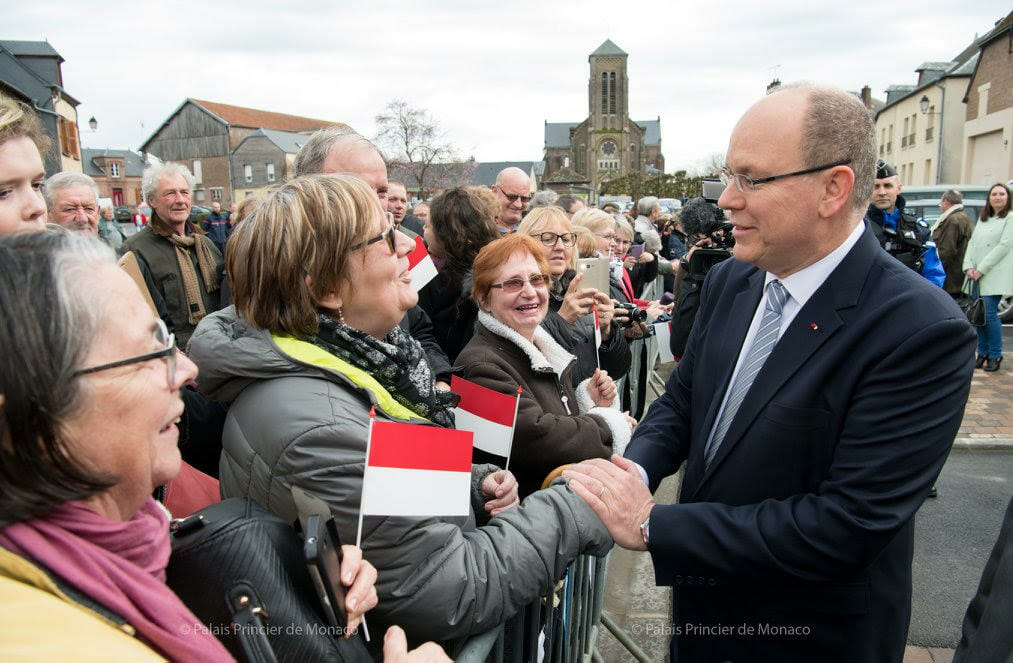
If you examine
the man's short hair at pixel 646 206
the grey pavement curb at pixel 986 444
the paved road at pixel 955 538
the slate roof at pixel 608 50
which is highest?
the slate roof at pixel 608 50

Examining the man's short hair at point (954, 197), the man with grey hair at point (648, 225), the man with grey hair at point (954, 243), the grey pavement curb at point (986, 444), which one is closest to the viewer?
the grey pavement curb at point (986, 444)

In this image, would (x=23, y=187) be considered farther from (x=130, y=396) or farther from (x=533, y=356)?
(x=533, y=356)

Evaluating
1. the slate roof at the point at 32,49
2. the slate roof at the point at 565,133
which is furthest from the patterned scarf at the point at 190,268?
the slate roof at the point at 565,133

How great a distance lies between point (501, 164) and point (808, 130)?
93171 mm

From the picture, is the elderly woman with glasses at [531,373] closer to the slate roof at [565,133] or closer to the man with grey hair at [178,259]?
the man with grey hair at [178,259]

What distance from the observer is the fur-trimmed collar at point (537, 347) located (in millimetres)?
3117

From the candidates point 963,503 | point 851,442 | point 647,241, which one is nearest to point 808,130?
point 851,442

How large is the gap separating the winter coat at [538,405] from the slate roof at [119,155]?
78263mm

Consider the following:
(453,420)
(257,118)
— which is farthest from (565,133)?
(453,420)

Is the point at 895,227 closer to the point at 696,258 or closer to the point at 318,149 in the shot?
the point at 696,258

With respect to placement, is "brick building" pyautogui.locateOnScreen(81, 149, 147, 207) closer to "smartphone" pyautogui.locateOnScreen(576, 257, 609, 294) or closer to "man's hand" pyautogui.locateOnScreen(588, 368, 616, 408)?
"smartphone" pyautogui.locateOnScreen(576, 257, 609, 294)

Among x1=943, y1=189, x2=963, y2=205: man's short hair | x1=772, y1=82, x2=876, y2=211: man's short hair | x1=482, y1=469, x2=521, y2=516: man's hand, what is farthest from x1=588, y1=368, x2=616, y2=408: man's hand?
x1=943, y1=189, x2=963, y2=205: man's short hair

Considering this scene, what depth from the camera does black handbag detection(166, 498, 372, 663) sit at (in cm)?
121

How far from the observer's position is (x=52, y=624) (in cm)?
94
